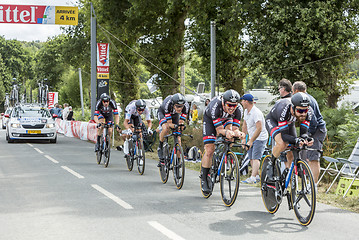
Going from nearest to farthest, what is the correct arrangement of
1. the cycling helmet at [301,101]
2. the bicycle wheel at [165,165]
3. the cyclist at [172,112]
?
1. the cycling helmet at [301,101]
2. the cyclist at [172,112]
3. the bicycle wheel at [165,165]

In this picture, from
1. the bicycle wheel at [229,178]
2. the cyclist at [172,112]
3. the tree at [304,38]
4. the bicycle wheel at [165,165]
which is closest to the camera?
the bicycle wheel at [229,178]

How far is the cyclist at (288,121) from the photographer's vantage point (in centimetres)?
709

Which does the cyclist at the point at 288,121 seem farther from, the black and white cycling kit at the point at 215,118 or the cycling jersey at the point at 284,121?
the black and white cycling kit at the point at 215,118

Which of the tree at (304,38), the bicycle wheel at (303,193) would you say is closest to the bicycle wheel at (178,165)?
the bicycle wheel at (303,193)

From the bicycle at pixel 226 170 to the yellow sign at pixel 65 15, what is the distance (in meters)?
20.7

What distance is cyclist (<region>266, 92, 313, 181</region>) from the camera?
7.09 m

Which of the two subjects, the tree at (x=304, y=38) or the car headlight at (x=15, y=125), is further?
the car headlight at (x=15, y=125)

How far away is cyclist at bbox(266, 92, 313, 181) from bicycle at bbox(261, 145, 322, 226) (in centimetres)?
9

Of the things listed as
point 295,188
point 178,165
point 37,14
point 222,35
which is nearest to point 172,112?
point 178,165

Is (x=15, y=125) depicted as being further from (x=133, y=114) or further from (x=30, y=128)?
(x=133, y=114)

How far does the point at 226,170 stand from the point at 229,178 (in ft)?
0.55

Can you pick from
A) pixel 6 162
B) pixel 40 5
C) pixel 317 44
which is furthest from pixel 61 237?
pixel 40 5

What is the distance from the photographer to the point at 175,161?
10258mm

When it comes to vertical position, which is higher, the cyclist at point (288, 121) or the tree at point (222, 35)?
the tree at point (222, 35)
